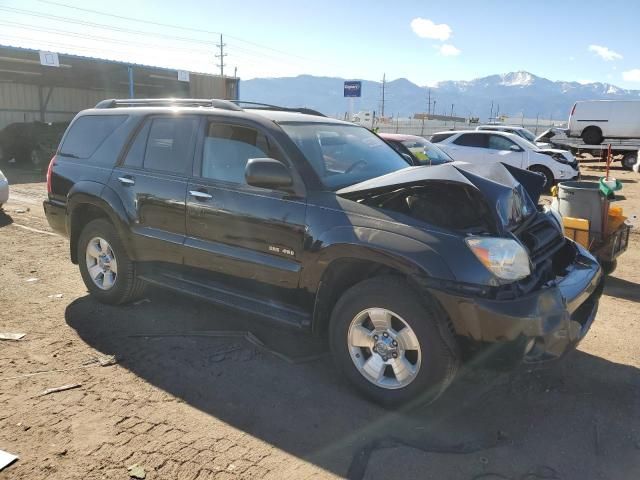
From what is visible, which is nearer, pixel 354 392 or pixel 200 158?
pixel 354 392

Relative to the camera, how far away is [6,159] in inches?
814

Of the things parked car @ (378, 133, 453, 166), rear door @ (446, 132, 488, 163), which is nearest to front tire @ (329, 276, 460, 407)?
parked car @ (378, 133, 453, 166)

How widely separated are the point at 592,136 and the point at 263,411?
994 inches

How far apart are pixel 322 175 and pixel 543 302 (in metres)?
1.63

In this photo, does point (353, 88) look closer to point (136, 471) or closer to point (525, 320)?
point (525, 320)

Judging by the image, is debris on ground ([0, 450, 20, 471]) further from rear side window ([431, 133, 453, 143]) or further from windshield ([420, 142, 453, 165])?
rear side window ([431, 133, 453, 143])

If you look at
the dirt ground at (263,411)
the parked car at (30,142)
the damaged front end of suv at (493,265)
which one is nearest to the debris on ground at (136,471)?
the dirt ground at (263,411)

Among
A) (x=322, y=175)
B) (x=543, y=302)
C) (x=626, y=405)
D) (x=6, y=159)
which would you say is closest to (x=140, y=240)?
(x=322, y=175)

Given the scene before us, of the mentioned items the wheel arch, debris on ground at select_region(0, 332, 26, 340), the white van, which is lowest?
debris on ground at select_region(0, 332, 26, 340)

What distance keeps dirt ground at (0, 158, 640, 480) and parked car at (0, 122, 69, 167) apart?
623 inches

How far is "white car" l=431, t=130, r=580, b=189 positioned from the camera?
14.3 m

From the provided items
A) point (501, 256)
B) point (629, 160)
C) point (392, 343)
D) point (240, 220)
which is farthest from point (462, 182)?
point (629, 160)

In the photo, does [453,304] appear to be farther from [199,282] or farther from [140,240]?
[140,240]

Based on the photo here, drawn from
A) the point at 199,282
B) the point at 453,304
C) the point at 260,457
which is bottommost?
the point at 260,457
